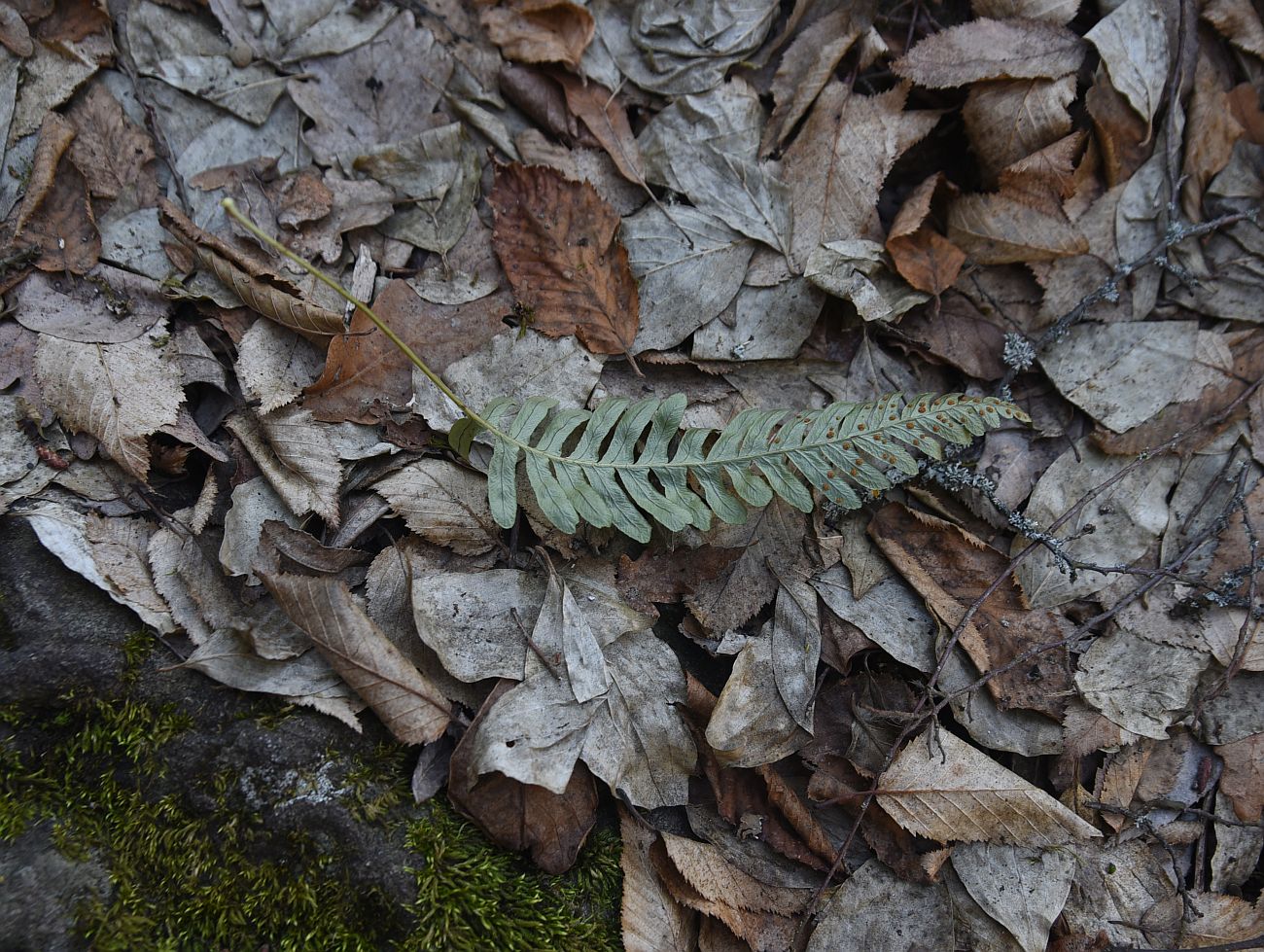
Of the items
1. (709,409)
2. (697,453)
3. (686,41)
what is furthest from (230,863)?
(686,41)

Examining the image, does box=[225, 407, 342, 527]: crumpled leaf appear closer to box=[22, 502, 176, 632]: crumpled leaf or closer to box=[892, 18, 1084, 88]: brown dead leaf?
box=[22, 502, 176, 632]: crumpled leaf

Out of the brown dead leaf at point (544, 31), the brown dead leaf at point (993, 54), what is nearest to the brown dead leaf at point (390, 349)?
the brown dead leaf at point (544, 31)

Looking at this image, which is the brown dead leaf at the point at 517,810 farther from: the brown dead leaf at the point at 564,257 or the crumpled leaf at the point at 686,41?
the crumpled leaf at the point at 686,41

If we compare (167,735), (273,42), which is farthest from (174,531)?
(273,42)

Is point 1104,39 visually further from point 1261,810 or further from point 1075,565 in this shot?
point 1261,810

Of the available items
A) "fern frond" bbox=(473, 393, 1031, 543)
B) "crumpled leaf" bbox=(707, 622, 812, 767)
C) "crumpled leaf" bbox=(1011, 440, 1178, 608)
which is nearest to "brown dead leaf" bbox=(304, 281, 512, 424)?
"fern frond" bbox=(473, 393, 1031, 543)

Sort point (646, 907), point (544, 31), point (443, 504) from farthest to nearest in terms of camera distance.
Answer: point (544, 31) < point (443, 504) < point (646, 907)

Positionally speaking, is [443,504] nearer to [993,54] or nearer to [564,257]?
[564,257]
